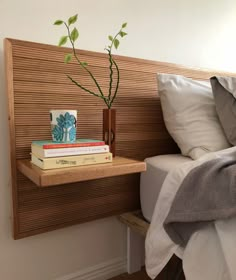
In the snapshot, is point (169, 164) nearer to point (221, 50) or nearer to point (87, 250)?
point (87, 250)

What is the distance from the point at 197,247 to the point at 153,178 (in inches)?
12.4

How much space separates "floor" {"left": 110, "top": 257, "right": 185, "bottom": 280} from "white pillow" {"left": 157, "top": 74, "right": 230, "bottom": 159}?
0.49 meters

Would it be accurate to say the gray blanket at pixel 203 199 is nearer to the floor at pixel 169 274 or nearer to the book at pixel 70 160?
the book at pixel 70 160

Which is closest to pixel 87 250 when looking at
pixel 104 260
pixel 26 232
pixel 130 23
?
pixel 104 260

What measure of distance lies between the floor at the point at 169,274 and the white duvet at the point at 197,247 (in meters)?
0.33

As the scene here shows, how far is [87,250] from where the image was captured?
1035 millimetres

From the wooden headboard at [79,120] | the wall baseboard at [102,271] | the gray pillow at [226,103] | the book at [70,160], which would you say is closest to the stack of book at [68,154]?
the book at [70,160]

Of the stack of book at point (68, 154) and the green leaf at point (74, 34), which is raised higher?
the green leaf at point (74, 34)

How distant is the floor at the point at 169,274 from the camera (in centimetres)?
101

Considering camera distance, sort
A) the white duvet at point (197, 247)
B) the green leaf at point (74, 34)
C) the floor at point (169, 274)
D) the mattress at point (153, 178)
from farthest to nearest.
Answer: the floor at point (169, 274) → the mattress at point (153, 178) → the green leaf at point (74, 34) → the white duvet at point (197, 247)

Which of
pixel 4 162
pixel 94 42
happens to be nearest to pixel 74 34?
pixel 94 42

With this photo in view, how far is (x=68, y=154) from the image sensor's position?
2.23 feet

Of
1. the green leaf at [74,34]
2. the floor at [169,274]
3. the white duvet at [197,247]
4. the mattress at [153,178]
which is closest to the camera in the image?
the white duvet at [197,247]

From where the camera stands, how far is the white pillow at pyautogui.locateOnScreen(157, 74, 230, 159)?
91cm
